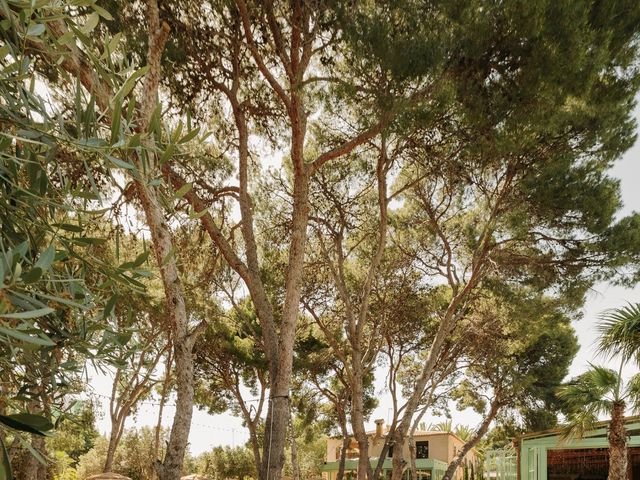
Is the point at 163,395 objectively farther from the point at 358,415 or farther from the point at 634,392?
the point at 634,392

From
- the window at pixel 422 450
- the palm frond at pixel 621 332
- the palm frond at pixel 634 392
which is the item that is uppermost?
the palm frond at pixel 621 332

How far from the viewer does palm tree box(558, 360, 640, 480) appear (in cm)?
790

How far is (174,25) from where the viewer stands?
6.64 metres

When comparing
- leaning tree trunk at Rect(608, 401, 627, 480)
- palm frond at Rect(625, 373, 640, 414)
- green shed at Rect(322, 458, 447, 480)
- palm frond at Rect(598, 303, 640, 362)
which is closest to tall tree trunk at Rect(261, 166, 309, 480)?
palm frond at Rect(598, 303, 640, 362)

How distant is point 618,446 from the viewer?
313 inches

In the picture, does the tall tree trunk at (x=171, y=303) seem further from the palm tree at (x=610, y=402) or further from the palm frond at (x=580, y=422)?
the palm frond at (x=580, y=422)

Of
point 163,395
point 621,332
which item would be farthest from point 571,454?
point 163,395

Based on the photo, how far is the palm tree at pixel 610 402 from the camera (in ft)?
25.9

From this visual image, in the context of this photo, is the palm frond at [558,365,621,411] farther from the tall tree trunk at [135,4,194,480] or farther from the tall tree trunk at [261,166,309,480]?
the tall tree trunk at [135,4,194,480]

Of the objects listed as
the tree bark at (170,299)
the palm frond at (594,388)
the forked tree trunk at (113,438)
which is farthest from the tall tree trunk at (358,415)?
the forked tree trunk at (113,438)

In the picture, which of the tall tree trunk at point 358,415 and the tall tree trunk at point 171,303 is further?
the tall tree trunk at point 358,415

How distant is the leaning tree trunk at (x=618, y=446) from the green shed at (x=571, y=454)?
1293 mm

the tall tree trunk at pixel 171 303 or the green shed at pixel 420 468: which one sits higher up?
the tall tree trunk at pixel 171 303

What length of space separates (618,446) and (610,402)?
0.63 metres
